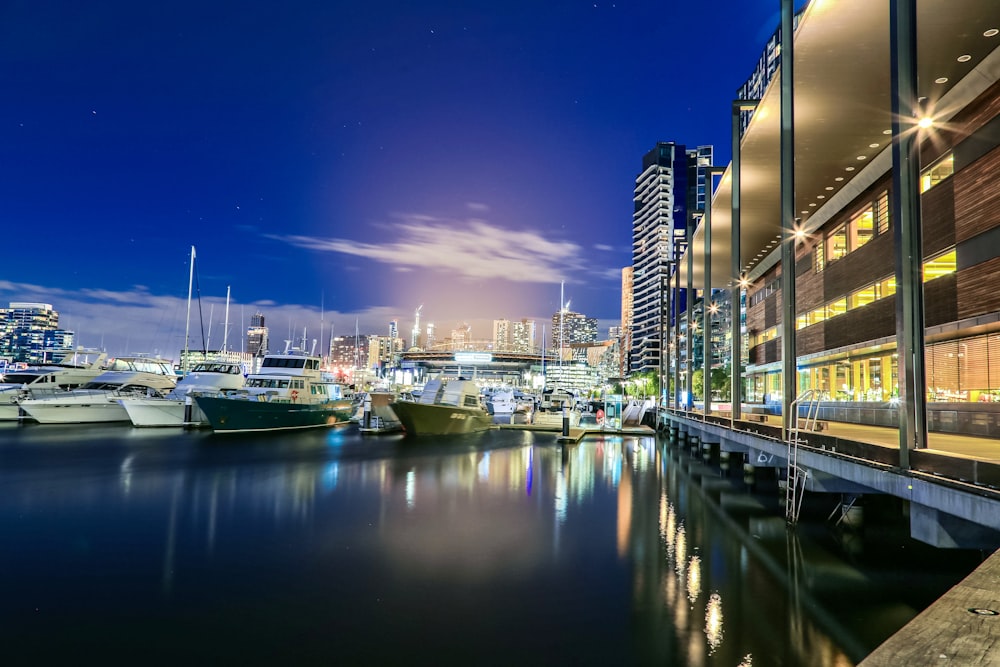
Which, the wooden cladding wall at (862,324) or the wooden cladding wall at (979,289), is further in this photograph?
the wooden cladding wall at (862,324)

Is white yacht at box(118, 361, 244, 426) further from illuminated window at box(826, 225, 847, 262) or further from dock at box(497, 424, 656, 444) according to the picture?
illuminated window at box(826, 225, 847, 262)

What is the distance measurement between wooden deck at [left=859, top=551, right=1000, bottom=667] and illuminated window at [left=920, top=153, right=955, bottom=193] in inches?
806

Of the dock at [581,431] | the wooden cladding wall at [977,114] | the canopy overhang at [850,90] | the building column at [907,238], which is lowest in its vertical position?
the dock at [581,431]

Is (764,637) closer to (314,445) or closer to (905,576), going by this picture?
(905,576)

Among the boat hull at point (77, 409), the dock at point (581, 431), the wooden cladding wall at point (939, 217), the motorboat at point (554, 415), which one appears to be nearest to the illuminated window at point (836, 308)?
the wooden cladding wall at point (939, 217)

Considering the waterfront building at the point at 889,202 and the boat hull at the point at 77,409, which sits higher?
the waterfront building at the point at 889,202

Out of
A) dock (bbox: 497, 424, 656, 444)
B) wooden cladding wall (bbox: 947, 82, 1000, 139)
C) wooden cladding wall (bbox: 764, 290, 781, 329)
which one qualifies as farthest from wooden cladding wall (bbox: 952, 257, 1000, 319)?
dock (bbox: 497, 424, 656, 444)

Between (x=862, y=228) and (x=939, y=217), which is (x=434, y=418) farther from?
(x=939, y=217)

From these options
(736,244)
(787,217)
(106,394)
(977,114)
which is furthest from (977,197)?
(106,394)

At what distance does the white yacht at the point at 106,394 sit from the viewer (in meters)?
43.1

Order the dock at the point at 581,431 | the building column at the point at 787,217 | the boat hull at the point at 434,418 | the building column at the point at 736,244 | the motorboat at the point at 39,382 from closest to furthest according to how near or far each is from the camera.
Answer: the building column at the point at 787,217
the building column at the point at 736,244
the dock at the point at 581,431
the boat hull at the point at 434,418
the motorboat at the point at 39,382

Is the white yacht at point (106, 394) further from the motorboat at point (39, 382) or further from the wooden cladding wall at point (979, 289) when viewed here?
the wooden cladding wall at point (979, 289)

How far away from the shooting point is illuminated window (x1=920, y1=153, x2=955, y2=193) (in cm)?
1981

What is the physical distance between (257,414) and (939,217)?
37788mm
